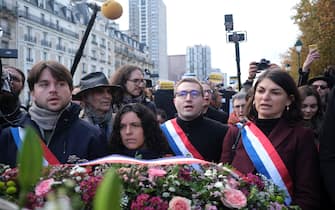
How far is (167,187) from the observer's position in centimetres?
169

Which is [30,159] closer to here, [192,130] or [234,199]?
[234,199]

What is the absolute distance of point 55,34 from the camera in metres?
58.1

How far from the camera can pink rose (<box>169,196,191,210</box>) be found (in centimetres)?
157

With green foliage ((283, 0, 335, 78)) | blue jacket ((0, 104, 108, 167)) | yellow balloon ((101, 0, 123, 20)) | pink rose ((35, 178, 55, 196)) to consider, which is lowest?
pink rose ((35, 178, 55, 196))

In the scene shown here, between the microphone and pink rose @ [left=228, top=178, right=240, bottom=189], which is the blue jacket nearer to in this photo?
the microphone

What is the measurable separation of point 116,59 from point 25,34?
26549 mm

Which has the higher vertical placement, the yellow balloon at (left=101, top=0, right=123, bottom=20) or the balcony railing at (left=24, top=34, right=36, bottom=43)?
the balcony railing at (left=24, top=34, right=36, bottom=43)

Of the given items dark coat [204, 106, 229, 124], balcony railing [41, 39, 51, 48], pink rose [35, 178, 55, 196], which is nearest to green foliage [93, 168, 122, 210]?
pink rose [35, 178, 55, 196]

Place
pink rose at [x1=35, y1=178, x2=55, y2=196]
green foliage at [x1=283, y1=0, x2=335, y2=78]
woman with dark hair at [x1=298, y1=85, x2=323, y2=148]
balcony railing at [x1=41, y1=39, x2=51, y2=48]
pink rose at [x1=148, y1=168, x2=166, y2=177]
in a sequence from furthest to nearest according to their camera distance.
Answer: balcony railing at [x1=41, y1=39, x2=51, y2=48]
green foliage at [x1=283, y1=0, x2=335, y2=78]
woman with dark hair at [x1=298, y1=85, x2=323, y2=148]
pink rose at [x1=148, y1=168, x2=166, y2=177]
pink rose at [x1=35, y1=178, x2=55, y2=196]

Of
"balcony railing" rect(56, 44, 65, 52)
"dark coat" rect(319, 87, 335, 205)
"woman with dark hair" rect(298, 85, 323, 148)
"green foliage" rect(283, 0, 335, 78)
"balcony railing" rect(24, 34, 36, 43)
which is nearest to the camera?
"dark coat" rect(319, 87, 335, 205)

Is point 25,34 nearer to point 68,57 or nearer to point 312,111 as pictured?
point 68,57

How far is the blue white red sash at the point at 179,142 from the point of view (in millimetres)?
3189

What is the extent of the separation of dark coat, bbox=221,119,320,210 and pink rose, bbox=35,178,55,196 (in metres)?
1.30

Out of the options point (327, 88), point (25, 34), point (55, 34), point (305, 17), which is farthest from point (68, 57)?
point (327, 88)
